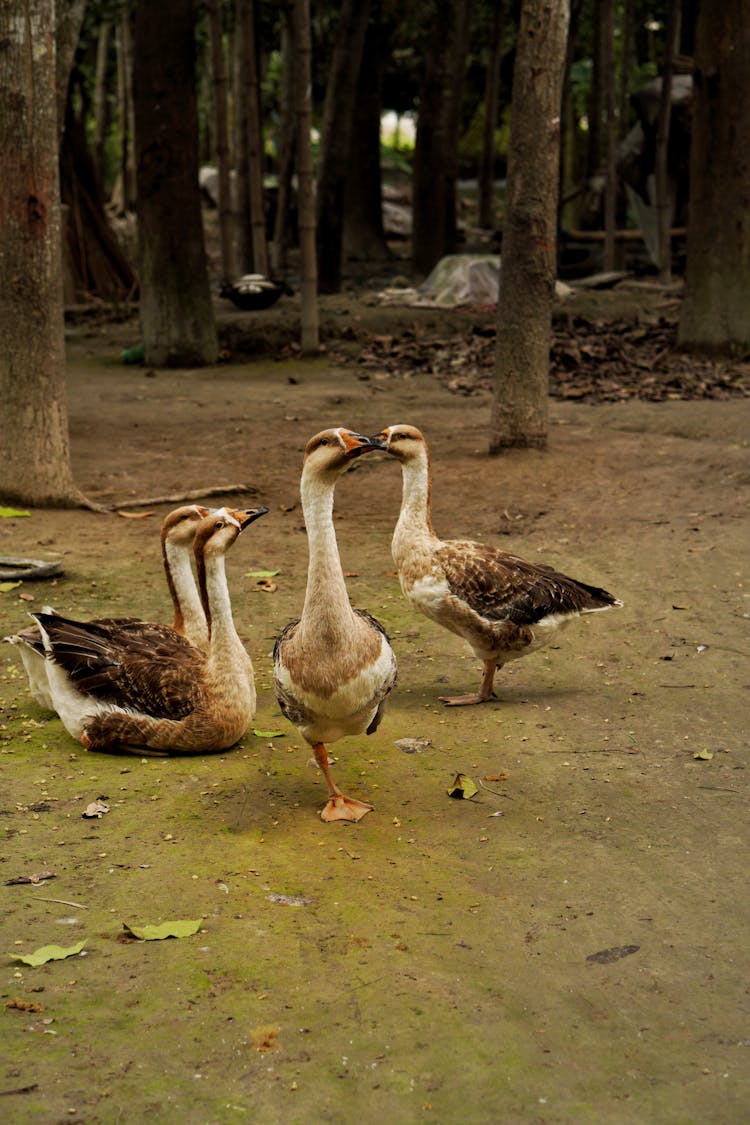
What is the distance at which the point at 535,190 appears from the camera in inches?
402

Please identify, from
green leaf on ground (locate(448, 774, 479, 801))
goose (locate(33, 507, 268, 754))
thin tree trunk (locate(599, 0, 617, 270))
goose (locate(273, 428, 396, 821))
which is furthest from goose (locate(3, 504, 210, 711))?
thin tree trunk (locate(599, 0, 617, 270))

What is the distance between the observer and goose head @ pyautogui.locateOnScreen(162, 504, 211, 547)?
602cm

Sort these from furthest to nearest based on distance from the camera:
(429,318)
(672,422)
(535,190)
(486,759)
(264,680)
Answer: (429,318)
(672,422)
(535,190)
(264,680)
(486,759)

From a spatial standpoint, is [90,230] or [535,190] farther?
[90,230]

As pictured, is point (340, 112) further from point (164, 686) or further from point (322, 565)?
point (322, 565)

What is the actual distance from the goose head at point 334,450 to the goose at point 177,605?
1173 mm

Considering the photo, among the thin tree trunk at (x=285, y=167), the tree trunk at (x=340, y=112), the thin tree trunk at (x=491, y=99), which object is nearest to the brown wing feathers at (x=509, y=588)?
the tree trunk at (x=340, y=112)

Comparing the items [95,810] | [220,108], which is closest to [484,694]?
[95,810]

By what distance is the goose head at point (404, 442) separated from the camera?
6488 millimetres

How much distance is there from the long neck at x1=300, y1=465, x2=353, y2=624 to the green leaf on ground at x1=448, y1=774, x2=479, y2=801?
83cm

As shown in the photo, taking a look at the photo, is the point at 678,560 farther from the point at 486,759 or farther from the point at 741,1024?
the point at 741,1024

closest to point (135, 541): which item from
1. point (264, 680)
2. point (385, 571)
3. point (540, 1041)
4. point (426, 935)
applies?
point (385, 571)

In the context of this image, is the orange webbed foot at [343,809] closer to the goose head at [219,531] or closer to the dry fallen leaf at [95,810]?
the dry fallen leaf at [95,810]

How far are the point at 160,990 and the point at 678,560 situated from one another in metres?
5.42
